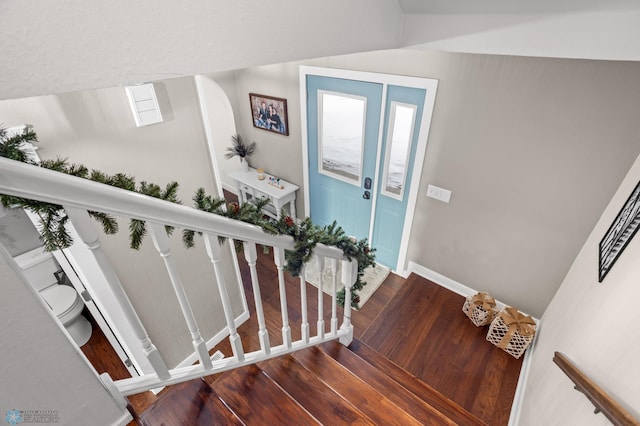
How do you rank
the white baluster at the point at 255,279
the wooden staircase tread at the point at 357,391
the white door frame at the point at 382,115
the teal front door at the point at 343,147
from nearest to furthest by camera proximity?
the white baluster at the point at 255,279 → the wooden staircase tread at the point at 357,391 → the white door frame at the point at 382,115 → the teal front door at the point at 343,147

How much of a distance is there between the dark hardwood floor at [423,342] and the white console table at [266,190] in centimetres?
107

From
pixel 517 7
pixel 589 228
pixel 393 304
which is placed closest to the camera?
pixel 517 7

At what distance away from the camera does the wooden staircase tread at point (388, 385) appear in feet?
5.21

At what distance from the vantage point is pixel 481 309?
2480 millimetres

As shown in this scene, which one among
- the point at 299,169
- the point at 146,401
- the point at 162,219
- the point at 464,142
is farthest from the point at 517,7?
the point at 146,401

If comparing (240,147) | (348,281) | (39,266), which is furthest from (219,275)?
(240,147)

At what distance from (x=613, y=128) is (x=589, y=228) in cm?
65

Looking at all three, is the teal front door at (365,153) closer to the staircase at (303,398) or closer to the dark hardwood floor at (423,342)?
the dark hardwood floor at (423,342)

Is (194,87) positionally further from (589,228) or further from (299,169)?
(589,228)

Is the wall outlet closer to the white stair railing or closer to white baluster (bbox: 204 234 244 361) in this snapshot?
the white stair railing

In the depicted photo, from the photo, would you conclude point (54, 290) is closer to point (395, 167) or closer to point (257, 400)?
point (257, 400)

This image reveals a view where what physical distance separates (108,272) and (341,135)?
2.66 meters

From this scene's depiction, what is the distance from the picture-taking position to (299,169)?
3.64 metres

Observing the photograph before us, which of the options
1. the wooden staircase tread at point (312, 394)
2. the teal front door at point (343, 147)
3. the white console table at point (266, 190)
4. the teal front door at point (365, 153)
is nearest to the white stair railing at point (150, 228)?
the wooden staircase tread at point (312, 394)
